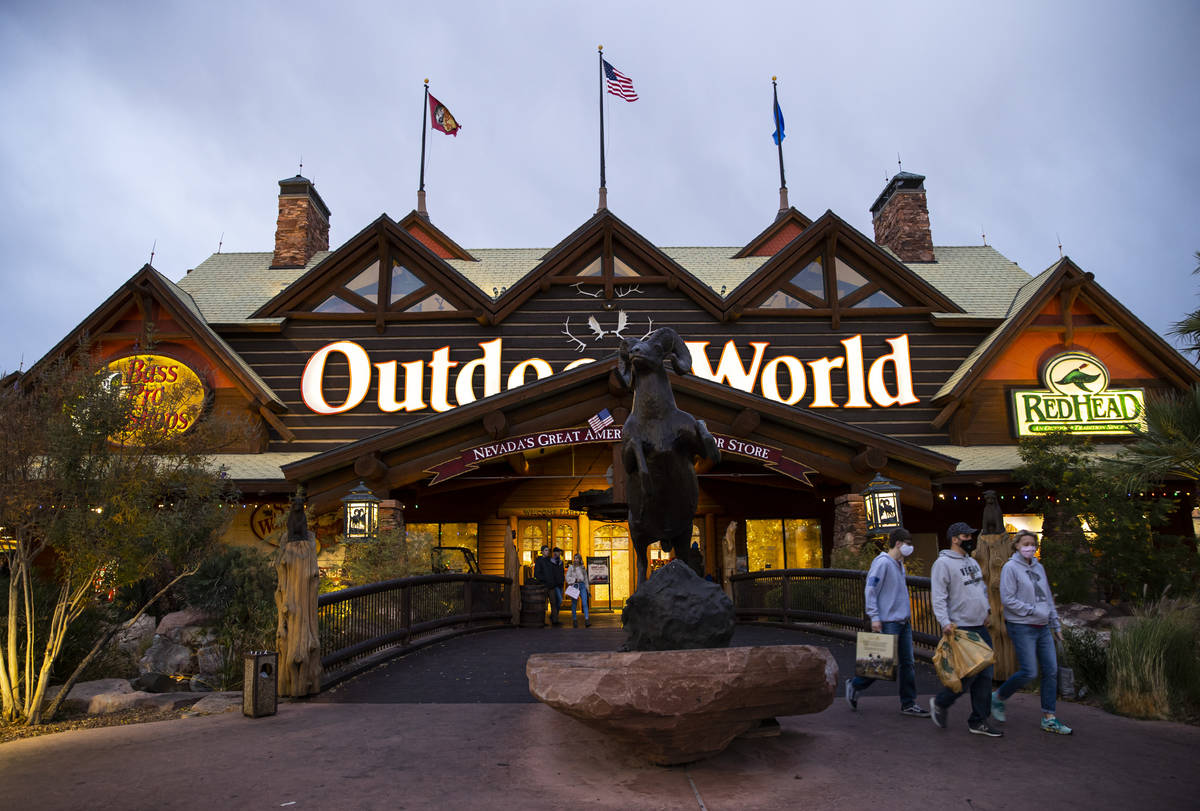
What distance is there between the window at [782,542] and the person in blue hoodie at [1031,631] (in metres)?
13.7

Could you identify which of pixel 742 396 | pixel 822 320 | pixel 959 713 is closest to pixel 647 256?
pixel 822 320

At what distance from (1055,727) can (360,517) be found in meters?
11.2

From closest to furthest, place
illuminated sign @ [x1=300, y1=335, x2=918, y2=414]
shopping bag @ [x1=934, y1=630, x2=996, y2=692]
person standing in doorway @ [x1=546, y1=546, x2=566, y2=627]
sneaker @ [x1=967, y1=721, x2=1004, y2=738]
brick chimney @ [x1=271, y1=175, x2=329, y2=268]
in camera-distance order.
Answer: shopping bag @ [x1=934, y1=630, x2=996, y2=692] → sneaker @ [x1=967, y1=721, x2=1004, y2=738] → person standing in doorway @ [x1=546, y1=546, x2=566, y2=627] → illuminated sign @ [x1=300, y1=335, x2=918, y2=414] → brick chimney @ [x1=271, y1=175, x2=329, y2=268]

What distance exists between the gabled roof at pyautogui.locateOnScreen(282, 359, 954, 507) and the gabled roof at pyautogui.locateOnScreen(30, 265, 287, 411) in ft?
14.7

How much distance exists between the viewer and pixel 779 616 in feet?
47.7

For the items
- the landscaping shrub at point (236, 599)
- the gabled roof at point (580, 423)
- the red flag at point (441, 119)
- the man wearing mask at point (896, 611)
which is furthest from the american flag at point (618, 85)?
the man wearing mask at point (896, 611)

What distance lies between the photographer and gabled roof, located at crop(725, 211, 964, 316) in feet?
64.7

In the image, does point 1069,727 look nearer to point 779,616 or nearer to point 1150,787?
point 1150,787

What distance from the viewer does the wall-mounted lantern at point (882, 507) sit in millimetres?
13656

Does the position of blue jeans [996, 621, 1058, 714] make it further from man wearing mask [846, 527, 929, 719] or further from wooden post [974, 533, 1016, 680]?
wooden post [974, 533, 1016, 680]

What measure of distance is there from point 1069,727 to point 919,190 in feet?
71.7

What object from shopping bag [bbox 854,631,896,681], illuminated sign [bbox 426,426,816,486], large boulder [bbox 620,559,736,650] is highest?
illuminated sign [bbox 426,426,816,486]

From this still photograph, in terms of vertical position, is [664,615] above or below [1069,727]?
above

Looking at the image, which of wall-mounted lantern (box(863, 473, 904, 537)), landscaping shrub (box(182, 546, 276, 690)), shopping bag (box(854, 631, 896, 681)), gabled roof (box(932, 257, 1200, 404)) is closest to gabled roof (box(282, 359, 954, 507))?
wall-mounted lantern (box(863, 473, 904, 537))
